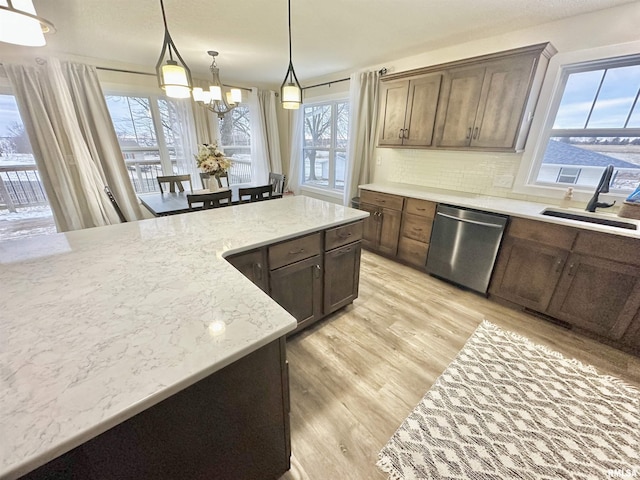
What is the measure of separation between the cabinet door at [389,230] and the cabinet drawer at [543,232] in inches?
44.6

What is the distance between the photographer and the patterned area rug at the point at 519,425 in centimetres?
122

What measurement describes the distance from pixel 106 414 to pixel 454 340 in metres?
2.15

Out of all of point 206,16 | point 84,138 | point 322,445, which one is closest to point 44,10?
point 206,16

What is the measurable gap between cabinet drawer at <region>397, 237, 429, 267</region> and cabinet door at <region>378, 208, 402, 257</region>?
0.27 ft

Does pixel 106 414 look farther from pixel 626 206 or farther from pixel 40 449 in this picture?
pixel 626 206

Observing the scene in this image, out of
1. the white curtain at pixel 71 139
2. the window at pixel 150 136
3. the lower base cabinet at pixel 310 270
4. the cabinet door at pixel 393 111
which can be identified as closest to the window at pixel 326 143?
the cabinet door at pixel 393 111

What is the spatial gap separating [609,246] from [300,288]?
2.24 metres

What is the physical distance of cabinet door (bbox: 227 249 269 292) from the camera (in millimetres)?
1422

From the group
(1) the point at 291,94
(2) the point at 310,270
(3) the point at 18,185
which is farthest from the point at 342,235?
(3) the point at 18,185

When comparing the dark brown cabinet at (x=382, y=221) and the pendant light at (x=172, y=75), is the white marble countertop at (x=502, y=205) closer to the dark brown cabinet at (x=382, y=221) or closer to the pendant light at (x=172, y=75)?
the dark brown cabinet at (x=382, y=221)

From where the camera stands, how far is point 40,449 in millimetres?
476

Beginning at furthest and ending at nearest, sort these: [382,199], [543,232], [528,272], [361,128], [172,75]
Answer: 1. [361,128]
2. [382,199]
3. [528,272]
4. [543,232]
5. [172,75]

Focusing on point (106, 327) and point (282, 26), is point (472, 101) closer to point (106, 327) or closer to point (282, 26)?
point (282, 26)

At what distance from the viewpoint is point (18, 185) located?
334 cm
